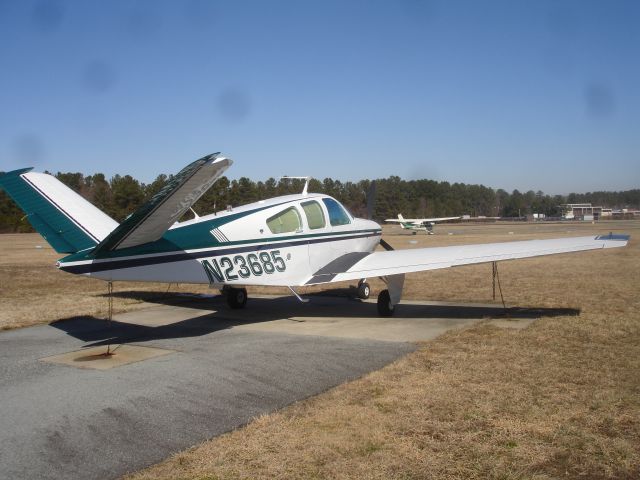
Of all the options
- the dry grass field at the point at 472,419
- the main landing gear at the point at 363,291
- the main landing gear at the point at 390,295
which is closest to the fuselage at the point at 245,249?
the main landing gear at the point at 390,295

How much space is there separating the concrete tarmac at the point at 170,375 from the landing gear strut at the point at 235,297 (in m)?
0.44

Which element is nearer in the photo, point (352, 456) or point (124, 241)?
point (352, 456)

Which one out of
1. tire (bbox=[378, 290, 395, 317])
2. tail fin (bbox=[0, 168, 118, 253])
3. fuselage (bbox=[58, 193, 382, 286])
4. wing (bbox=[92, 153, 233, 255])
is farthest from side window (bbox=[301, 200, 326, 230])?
tail fin (bbox=[0, 168, 118, 253])

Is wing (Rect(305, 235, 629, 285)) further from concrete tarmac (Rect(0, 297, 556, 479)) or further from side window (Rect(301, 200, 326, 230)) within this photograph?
concrete tarmac (Rect(0, 297, 556, 479))

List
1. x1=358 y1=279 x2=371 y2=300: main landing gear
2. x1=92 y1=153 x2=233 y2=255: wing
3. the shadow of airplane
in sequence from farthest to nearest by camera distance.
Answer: x1=358 y1=279 x2=371 y2=300: main landing gear → the shadow of airplane → x1=92 y1=153 x2=233 y2=255: wing

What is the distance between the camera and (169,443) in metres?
5.02

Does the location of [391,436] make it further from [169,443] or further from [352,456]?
[169,443]

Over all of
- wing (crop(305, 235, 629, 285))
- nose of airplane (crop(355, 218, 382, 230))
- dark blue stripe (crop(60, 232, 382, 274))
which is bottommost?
wing (crop(305, 235, 629, 285))

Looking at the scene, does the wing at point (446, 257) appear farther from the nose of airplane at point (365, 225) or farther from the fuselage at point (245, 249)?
the nose of airplane at point (365, 225)

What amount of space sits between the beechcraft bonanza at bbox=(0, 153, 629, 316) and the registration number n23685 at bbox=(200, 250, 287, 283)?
0.02 m

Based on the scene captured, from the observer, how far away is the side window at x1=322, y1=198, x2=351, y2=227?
12367 millimetres

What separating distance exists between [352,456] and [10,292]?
15.0 metres

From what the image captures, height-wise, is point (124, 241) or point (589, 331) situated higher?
point (124, 241)

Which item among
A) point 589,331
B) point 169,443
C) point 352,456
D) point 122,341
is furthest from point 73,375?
point 589,331
